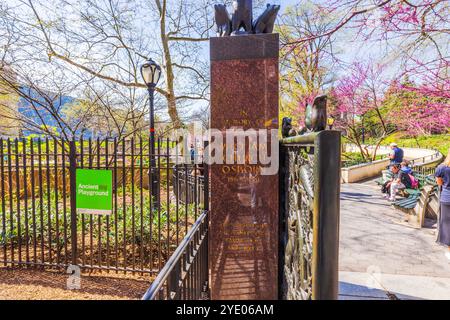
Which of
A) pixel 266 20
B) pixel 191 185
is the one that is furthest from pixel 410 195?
pixel 266 20

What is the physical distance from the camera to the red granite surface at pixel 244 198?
124 inches

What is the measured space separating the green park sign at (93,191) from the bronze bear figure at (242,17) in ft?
9.87

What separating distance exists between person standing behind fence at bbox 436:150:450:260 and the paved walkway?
0.91 feet

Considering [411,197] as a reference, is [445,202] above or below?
above

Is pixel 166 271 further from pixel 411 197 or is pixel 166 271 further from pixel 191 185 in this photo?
pixel 411 197

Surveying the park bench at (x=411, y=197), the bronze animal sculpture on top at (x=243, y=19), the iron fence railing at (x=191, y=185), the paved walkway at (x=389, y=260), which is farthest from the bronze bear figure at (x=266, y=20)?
the park bench at (x=411, y=197)

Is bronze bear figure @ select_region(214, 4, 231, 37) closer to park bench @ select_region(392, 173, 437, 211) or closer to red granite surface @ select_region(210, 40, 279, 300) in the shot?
red granite surface @ select_region(210, 40, 279, 300)

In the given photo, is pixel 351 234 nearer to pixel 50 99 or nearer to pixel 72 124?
pixel 50 99

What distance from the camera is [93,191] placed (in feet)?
14.6

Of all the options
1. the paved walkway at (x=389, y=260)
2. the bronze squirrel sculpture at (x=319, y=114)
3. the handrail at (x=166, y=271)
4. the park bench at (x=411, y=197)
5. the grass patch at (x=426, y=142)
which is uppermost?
the grass patch at (x=426, y=142)

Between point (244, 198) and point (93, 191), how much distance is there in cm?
279

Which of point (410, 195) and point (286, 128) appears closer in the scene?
point (286, 128)

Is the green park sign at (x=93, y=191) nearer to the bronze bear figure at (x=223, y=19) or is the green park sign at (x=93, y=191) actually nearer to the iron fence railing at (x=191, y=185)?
the iron fence railing at (x=191, y=185)

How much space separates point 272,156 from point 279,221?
0.79 m
